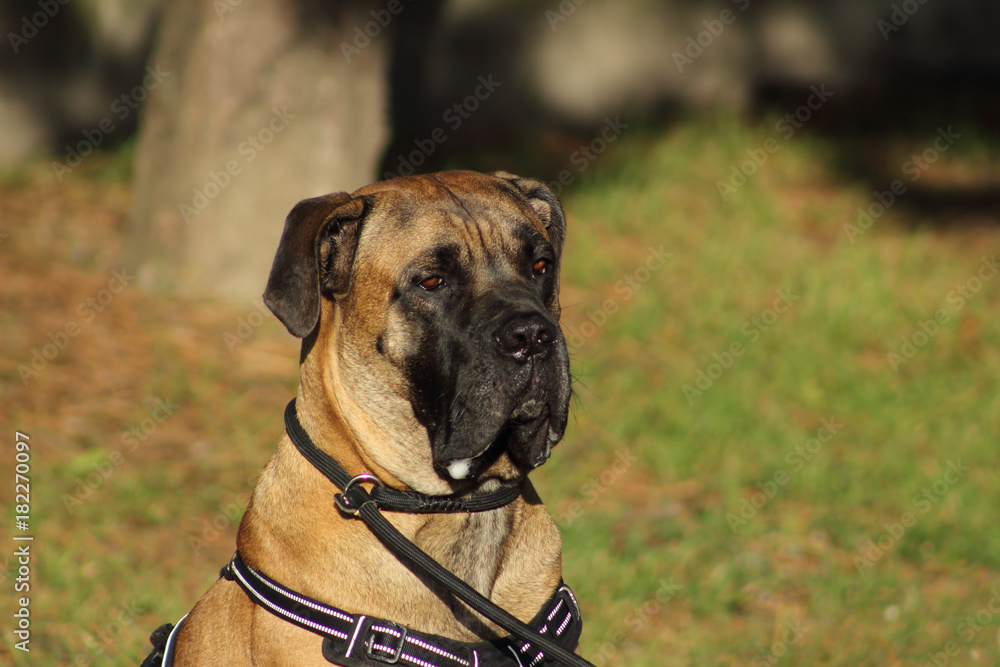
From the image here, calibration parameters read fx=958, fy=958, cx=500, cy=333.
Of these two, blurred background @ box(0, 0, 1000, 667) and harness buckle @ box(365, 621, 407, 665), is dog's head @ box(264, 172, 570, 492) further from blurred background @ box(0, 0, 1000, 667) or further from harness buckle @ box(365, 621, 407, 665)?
blurred background @ box(0, 0, 1000, 667)

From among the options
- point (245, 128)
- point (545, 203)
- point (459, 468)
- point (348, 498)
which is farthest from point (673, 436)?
point (348, 498)

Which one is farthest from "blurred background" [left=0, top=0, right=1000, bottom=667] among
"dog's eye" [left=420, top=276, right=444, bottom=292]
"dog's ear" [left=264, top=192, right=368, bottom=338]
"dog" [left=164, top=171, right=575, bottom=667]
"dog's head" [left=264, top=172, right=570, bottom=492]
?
"dog's eye" [left=420, top=276, right=444, bottom=292]

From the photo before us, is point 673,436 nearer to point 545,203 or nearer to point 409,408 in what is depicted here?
point 545,203

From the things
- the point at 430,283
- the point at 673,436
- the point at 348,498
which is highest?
the point at 430,283

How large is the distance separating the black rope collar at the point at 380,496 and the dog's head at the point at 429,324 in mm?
87

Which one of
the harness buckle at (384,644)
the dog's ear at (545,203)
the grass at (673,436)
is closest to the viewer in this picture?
the harness buckle at (384,644)

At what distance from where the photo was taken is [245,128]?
22.4 feet

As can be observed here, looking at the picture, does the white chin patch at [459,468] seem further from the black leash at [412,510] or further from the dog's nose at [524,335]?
the dog's nose at [524,335]

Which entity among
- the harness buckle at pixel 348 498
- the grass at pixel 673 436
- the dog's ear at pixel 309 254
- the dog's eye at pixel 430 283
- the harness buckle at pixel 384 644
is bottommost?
the grass at pixel 673 436

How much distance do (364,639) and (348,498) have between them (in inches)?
15.4

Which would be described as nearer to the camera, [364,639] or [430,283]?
[364,639]

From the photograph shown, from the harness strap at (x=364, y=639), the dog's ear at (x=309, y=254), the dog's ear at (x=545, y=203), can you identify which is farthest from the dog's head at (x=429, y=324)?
the harness strap at (x=364, y=639)

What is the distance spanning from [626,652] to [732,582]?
2.82 feet

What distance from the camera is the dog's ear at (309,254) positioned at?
2840 millimetres
